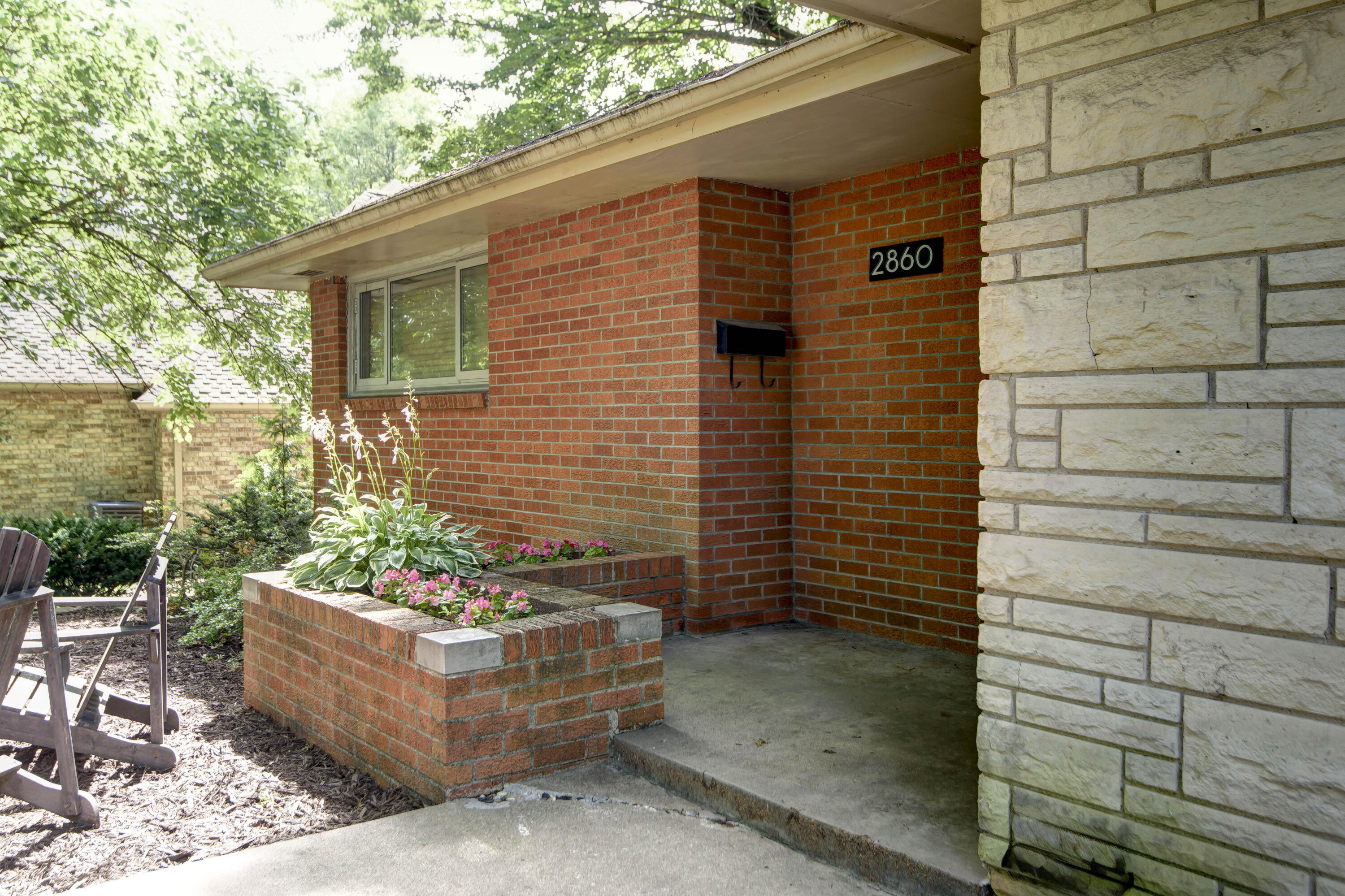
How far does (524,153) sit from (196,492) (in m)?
15.0

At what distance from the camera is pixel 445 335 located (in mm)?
7938

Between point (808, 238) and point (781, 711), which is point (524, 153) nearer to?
point (808, 238)

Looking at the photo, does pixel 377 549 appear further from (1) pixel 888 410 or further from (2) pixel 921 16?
(2) pixel 921 16

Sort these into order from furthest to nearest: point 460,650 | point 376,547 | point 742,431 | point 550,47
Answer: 1. point 550,47
2. point 742,431
3. point 376,547
4. point 460,650

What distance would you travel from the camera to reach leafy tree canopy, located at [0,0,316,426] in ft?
32.4

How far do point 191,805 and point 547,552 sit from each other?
2.28m

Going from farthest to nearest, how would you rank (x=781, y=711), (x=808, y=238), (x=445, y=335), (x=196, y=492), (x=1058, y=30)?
1. (x=196, y=492)
2. (x=445, y=335)
3. (x=808, y=238)
4. (x=781, y=711)
5. (x=1058, y=30)

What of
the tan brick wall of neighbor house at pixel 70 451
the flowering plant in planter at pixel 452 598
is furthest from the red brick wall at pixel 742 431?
the tan brick wall of neighbor house at pixel 70 451

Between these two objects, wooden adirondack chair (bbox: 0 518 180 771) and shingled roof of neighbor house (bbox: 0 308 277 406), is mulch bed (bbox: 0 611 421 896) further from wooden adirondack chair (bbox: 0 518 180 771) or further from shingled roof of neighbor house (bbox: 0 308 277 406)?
shingled roof of neighbor house (bbox: 0 308 277 406)

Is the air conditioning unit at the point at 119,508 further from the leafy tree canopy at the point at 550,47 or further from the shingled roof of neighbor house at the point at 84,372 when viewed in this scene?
the leafy tree canopy at the point at 550,47

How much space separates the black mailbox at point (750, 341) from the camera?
5.41 meters

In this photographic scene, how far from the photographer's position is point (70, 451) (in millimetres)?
17781

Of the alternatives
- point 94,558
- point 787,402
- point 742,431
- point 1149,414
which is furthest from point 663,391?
point 94,558

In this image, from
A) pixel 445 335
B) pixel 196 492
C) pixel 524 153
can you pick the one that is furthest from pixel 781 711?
pixel 196 492
